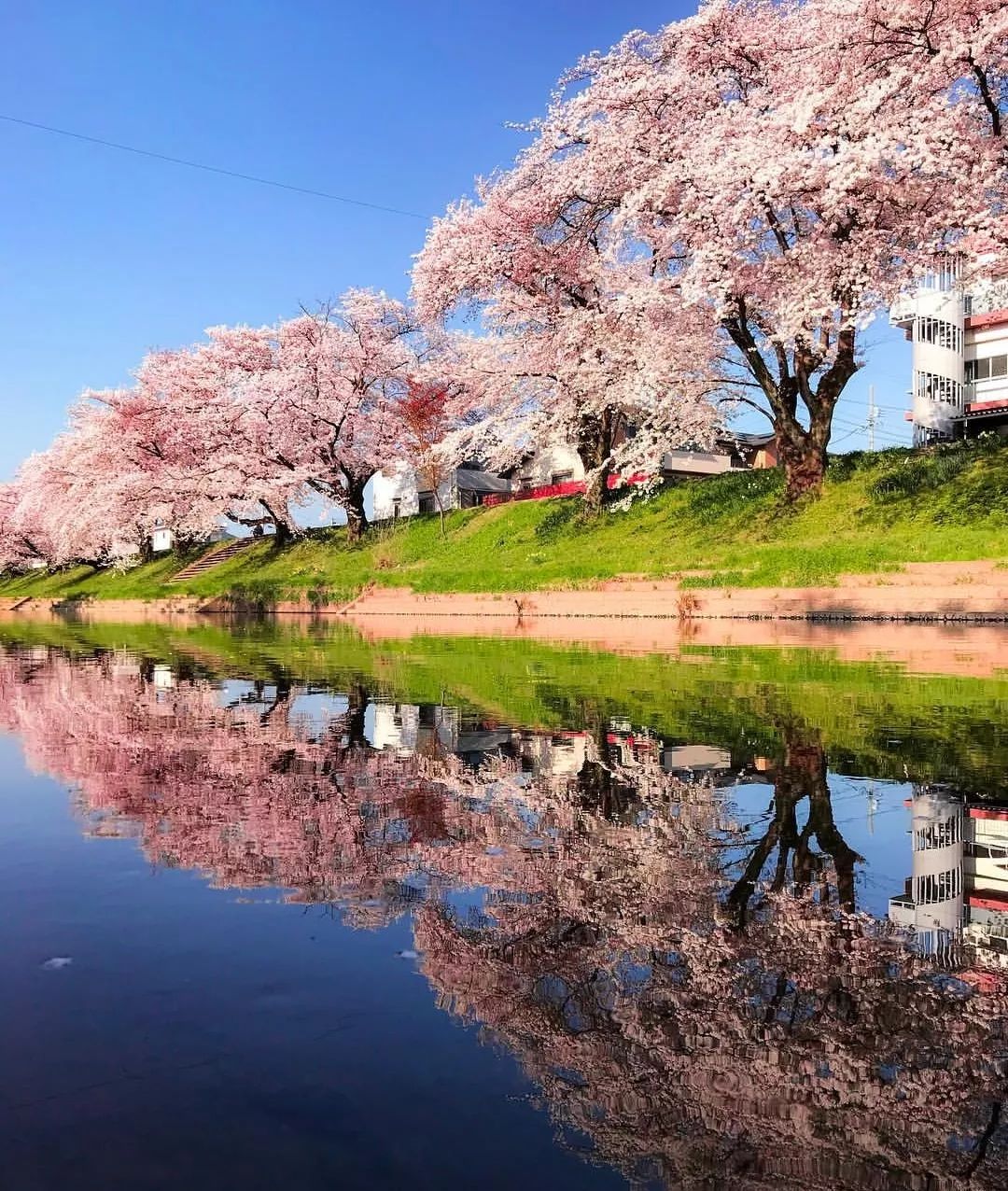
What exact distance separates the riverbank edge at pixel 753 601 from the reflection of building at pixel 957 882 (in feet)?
45.0

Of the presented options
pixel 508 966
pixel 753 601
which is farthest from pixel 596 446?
pixel 508 966

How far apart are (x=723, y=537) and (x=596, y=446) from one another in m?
8.43

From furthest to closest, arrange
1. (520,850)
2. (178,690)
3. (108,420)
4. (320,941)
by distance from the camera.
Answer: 1. (108,420)
2. (178,690)
3. (520,850)
4. (320,941)

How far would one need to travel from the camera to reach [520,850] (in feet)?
11.4

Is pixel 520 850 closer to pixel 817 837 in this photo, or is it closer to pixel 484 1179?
pixel 817 837

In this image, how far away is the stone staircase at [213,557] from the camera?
175ft

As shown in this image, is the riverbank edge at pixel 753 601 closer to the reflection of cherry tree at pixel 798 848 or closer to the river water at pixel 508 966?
the river water at pixel 508 966

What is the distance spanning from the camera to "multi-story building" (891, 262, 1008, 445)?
150 ft

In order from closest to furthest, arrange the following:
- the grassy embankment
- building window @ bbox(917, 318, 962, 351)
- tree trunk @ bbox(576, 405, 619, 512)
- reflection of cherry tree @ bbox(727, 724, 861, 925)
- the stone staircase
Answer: reflection of cherry tree @ bbox(727, 724, 861, 925) → the grassy embankment → tree trunk @ bbox(576, 405, 619, 512) → building window @ bbox(917, 318, 962, 351) → the stone staircase

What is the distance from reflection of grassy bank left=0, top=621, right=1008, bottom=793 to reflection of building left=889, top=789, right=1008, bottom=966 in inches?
25.4

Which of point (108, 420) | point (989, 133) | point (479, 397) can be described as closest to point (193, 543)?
point (108, 420)

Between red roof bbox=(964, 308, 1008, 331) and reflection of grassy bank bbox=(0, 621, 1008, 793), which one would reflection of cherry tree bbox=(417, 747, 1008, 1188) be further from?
red roof bbox=(964, 308, 1008, 331)

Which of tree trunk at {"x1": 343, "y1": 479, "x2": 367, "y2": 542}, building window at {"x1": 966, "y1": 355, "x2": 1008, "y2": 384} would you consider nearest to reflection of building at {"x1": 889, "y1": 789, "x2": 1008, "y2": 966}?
tree trunk at {"x1": 343, "y1": 479, "x2": 367, "y2": 542}

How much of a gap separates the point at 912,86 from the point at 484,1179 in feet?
67.5
